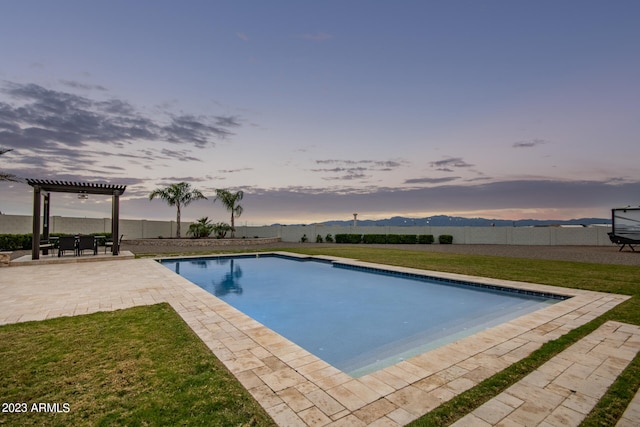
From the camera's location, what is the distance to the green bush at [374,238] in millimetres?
22848

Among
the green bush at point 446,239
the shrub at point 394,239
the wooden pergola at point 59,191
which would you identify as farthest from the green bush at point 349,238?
the wooden pergola at point 59,191

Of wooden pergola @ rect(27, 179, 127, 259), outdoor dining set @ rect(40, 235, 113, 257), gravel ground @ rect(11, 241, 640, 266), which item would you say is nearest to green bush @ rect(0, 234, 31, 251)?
gravel ground @ rect(11, 241, 640, 266)

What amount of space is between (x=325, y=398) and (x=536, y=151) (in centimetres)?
1503

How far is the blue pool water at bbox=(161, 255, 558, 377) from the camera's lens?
442 centimetres

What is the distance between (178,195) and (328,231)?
36.6 feet

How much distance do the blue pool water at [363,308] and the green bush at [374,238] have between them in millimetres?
13047

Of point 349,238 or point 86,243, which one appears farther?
point 349,238

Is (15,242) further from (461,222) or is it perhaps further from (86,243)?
(461,222)

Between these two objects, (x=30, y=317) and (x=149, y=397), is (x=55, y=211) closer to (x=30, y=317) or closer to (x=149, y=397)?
(x=30, y=317)

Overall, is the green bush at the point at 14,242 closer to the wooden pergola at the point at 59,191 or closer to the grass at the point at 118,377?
the wooden pergola at the point at 59,191

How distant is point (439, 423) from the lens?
197 centimetres

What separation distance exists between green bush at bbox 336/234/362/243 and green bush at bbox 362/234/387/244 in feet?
1.27

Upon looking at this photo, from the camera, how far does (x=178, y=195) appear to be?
20.7 meters

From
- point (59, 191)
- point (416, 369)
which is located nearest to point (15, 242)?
point (59, 191)
